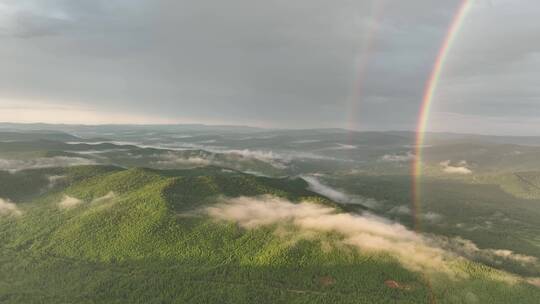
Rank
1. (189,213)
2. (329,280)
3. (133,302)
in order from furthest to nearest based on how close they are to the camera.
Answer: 1. (189,213)
2. (329,280)
3. (133,302)

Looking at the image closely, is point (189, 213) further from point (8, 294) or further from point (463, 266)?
point (463, 266)

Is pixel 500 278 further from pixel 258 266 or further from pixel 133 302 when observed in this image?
pixel 133 302

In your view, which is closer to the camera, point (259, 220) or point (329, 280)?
point (329, 280)

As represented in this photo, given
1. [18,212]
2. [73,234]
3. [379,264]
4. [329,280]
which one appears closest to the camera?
[329,280]

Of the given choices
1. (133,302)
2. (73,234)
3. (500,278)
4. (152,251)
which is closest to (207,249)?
(152,251)

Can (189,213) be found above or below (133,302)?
above

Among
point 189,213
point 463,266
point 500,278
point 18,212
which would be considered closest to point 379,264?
point 463,266
